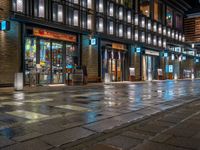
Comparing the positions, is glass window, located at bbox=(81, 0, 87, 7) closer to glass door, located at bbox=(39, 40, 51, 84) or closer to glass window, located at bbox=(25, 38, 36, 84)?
glass door, located at bbox=(39, 40, 51, 84)

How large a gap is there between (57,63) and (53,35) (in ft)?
9.13

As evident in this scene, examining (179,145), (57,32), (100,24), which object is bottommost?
(179,145)

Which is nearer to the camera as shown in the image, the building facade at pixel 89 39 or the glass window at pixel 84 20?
the building facade at pixel 89 39

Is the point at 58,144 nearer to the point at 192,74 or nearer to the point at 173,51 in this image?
the point at 173,51

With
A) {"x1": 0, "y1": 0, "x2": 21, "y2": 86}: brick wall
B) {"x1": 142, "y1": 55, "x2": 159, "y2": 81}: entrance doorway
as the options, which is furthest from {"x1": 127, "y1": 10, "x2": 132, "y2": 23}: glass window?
{"x1": 0, "y1": 0, "x2": 21, "y2": 86}: brick wall

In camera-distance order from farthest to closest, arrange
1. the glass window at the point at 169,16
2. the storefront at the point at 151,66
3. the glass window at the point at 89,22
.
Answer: the glass window at the point at 169,16
the storefront at the point at 151,66
the glass window at the point at 89,22

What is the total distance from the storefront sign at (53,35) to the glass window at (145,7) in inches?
682

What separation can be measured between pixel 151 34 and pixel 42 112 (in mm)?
35131

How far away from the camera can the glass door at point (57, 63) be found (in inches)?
955

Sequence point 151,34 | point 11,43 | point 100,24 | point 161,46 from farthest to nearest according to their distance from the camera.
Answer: point 161,46, point 151,34, point 100,24, point 11,43

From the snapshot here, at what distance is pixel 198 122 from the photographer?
301 inches

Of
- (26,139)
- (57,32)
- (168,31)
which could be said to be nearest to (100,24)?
(57,32)

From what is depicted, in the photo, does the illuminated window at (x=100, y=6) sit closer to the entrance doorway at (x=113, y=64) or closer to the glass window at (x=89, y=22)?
the glass window at (x=89, y=22)

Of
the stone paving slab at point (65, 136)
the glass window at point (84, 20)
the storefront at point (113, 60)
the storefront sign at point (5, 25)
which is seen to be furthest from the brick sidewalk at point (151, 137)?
the storefront at point (113, 60)
